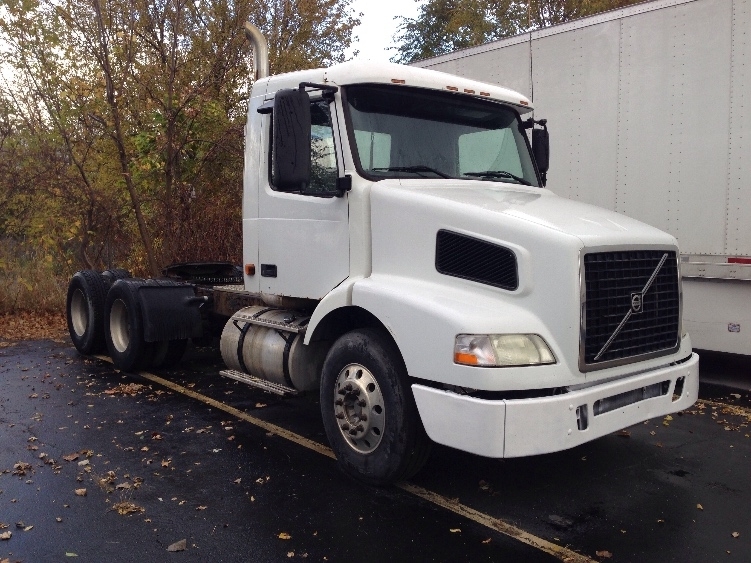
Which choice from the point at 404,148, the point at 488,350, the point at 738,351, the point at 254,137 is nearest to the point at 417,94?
the point at 404,148

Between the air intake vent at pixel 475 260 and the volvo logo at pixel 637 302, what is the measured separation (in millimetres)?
789

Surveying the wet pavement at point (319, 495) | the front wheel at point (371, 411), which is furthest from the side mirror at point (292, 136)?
the wet pavement at point (319, 495)

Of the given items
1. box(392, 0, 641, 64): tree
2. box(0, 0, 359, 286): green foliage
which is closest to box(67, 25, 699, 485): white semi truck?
box(0, 0, 359, 286): green foliage

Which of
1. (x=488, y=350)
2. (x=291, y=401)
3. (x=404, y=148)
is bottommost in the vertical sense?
(x=291, y=401)

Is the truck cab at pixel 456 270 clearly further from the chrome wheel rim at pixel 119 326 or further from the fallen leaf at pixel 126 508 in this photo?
the chrome wheel rim at pixel 119 326

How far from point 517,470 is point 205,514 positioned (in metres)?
2.24

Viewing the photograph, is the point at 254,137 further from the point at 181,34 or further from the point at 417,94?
the point at 181,34

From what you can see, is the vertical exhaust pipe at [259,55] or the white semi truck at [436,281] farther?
the vertical exhaust pipe at [259,55]

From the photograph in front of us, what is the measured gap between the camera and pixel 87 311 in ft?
30.9

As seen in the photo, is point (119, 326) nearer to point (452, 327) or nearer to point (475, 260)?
point (475, 260)

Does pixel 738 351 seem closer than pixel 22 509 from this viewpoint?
No

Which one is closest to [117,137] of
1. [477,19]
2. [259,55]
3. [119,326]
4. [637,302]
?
[119,326]

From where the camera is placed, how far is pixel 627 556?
375 cm

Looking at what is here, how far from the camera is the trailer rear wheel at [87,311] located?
920 cm
